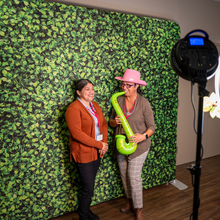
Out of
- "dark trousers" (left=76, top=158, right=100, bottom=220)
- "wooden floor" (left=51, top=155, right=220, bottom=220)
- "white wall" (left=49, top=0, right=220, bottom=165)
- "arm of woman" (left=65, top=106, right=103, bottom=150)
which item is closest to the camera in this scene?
"arm of woman" (left=65, top=106, right=103, bottom=150)

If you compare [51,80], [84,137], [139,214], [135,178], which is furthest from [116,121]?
[139,214]

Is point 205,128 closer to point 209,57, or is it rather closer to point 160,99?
point 160,99

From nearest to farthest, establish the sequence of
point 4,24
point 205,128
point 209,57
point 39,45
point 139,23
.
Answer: point 209,57, point 4,24, point 39,45, point 139,23, point 205,128

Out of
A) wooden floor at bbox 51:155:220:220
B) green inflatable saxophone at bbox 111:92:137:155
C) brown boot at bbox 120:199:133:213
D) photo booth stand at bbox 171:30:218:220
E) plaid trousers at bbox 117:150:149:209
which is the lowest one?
wooden floor at bbox 51:155:220:220

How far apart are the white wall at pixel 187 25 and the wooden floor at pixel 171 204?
797 mm

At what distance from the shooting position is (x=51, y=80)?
2.28 metres

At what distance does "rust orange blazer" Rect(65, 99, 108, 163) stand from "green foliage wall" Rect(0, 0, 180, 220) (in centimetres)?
31

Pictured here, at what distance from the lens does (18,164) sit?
7.25 ft

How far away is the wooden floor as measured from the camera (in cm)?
249

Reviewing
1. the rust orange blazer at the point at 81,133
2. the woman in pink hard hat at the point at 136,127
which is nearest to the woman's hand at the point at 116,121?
the woman in pink hard hat at the point at 136,127

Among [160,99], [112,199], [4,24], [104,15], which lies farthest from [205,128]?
[4,24]

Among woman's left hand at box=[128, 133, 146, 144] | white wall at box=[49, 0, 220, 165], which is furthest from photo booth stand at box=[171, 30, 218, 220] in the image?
white wall at box=[49, 0, 220, 165]

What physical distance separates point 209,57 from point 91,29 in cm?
158

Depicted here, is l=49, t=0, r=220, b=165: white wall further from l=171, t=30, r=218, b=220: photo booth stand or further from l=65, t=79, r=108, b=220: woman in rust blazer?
l=171, t=30, r=218, b=220: photo booth stand
